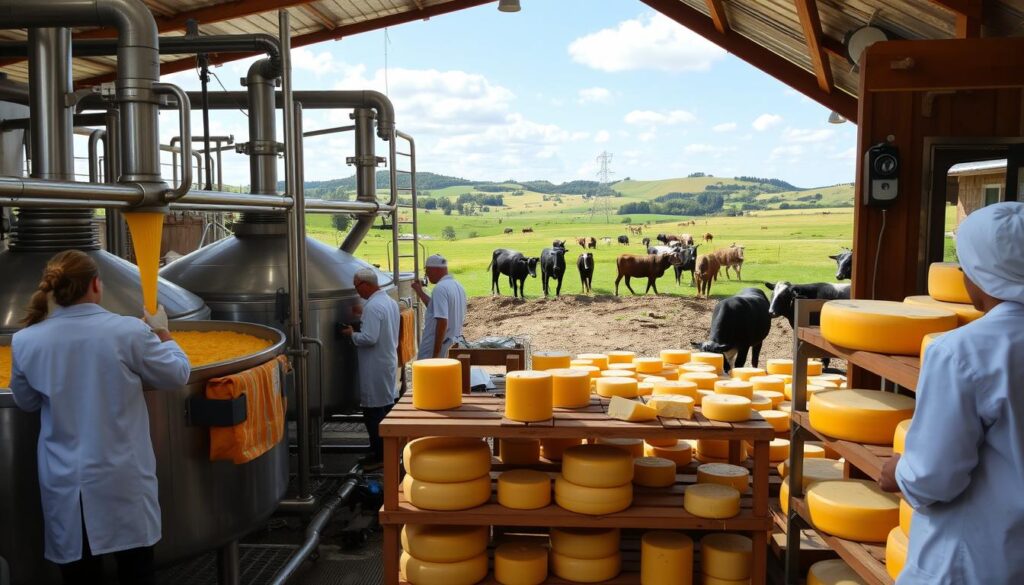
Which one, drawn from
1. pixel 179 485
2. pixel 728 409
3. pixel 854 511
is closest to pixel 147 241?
pixel 179 485

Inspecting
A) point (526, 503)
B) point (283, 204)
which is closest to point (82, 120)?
point (283, 204)

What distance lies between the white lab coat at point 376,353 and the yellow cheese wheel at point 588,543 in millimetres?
3510

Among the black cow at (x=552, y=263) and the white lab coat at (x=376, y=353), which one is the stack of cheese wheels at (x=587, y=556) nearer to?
the white lab coat at (x=376, y=353)

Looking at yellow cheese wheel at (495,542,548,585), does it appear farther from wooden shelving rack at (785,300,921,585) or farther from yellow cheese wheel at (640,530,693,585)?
wooden shelving rack at (785,300,921,585)

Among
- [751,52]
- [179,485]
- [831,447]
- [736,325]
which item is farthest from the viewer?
[751,52]

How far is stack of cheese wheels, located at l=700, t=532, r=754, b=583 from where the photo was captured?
3.57 metres

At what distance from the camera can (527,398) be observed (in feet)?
11.5

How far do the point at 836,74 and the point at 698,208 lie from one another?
265 feet

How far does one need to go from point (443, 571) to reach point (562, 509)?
0.62 meters

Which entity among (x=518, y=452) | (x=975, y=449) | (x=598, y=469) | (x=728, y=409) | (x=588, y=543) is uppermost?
(x=975, y=449)

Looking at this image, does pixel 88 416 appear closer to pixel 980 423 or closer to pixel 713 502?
pixel 713 502

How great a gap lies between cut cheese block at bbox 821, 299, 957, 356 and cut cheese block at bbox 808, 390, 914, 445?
0.86 feet

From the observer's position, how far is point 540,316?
19.3 metres

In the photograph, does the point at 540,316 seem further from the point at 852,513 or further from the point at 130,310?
the point at 852,513
